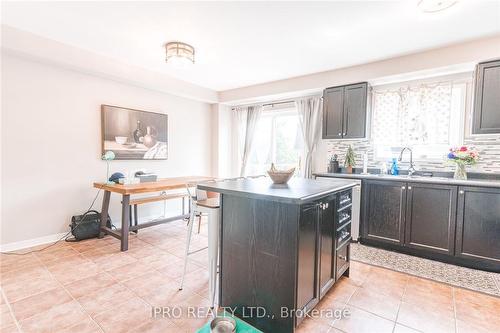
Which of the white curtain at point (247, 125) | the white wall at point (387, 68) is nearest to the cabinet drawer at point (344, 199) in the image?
the white wall at point (387, 68)

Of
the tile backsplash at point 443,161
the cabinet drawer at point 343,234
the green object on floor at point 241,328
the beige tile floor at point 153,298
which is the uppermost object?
the tile backsplash at point 443,161

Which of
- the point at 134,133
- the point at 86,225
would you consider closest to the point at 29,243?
the point at 86,225

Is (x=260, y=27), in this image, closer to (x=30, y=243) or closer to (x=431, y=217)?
(x=431, y=217)

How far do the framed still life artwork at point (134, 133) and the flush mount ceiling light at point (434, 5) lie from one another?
3.90 metres

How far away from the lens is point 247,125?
5.37m

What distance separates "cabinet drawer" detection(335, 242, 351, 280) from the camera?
2.18 meters

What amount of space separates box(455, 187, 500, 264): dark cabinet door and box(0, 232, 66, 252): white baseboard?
5.02 metres

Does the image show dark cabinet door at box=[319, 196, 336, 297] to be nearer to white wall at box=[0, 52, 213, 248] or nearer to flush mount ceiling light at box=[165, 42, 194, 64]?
flush mount ceiling light at box=[165, 42, 194, 64]

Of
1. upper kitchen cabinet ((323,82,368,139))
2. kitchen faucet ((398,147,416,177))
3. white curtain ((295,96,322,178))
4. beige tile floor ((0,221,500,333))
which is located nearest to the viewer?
beige tile floor ((0,221,500,333))

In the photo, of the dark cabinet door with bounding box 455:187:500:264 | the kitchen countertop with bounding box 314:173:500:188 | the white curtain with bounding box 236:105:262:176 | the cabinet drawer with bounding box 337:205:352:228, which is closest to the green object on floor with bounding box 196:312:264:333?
the cabinet drawer with bounding box 337:205:352:228

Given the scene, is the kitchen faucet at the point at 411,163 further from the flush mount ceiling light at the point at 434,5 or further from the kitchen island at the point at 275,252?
the kitchen island at the point at 275,252

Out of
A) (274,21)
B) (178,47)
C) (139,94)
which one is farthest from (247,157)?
(274,21)

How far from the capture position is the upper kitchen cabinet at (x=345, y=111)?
3.56m

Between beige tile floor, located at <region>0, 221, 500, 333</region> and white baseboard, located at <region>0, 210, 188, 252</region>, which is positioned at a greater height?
white baseboard, located at <region>0, 210, 188, 252</region>
